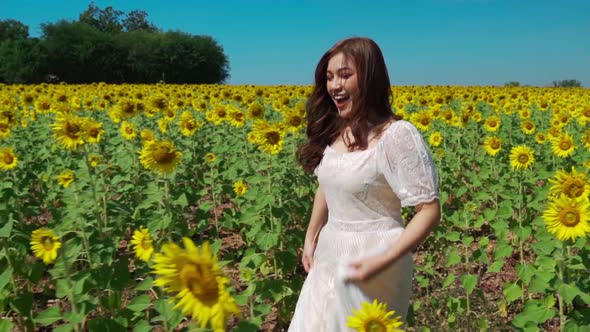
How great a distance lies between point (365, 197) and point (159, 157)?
59.2 inches

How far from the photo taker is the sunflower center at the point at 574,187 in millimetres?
2809

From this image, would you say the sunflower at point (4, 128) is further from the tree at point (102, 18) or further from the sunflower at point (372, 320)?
the tree at point (102, 18)

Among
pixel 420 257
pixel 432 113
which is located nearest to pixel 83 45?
pixel 432 113

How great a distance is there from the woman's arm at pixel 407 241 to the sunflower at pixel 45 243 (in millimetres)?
1611

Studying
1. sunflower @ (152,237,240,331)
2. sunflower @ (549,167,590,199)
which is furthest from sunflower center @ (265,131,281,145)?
sunflower @ (152,237,240,331)

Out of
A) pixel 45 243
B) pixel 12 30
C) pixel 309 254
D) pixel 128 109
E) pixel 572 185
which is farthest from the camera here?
pixel 12 30

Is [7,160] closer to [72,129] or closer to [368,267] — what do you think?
[72,129]

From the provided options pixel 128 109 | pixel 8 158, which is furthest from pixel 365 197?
pixel 128 109

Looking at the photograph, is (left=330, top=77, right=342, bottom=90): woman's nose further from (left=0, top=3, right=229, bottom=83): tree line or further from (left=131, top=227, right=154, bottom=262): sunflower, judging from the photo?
(left=0, top=3, right=229, bottom=83): tree line

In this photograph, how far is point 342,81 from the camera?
2.12 meters

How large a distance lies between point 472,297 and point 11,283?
3.24 metres

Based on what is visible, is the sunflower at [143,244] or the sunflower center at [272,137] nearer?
the sunflower at [143,244]

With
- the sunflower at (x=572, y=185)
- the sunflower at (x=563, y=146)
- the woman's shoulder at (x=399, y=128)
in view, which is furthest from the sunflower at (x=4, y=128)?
the sunflower at (x=563, y=146)

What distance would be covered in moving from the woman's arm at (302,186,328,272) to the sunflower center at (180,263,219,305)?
1209 mm
